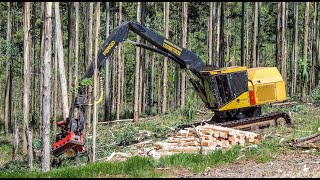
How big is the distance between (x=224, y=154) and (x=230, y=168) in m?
1.07

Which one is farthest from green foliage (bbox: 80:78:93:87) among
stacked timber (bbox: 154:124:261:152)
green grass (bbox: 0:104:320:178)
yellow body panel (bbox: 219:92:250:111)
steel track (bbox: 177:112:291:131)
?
yellow body panel (bbox: 219:92:250:111)


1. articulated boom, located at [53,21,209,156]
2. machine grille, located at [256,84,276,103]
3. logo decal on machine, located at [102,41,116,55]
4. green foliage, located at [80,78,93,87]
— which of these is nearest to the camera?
articulated boom, located at [53,21,209,156]

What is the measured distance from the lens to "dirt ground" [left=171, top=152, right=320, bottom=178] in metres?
10.7

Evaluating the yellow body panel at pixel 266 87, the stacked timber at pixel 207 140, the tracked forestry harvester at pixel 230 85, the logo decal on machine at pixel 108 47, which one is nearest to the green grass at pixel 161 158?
the stacked timber at pixel 207 140

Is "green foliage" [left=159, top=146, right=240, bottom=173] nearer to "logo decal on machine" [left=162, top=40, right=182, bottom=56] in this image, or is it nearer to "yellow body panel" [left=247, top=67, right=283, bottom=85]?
"yellow body panel" [left=247, top=67, right=283, bottom=85]

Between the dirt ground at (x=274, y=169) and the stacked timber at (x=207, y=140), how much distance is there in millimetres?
2731

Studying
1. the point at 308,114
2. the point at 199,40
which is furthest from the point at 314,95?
the point at 199,40

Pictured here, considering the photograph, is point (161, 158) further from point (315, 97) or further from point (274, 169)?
point (315, 97)

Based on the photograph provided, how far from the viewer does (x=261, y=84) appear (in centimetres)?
1877

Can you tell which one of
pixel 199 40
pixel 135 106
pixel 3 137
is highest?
pixel 199 40

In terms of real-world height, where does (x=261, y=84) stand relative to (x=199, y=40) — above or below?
below

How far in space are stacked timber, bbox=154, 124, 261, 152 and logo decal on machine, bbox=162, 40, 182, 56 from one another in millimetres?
3467

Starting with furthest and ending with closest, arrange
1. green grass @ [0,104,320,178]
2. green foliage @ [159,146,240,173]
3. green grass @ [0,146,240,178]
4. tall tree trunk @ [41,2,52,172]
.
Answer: tall tree trunk @ [41,2,52,172] → green foliage @ [159,146,240,173] → green grass @ [0,104,320,178] → green grass @ [0,146,240,178]

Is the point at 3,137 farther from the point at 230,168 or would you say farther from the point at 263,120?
the point at 230,168
